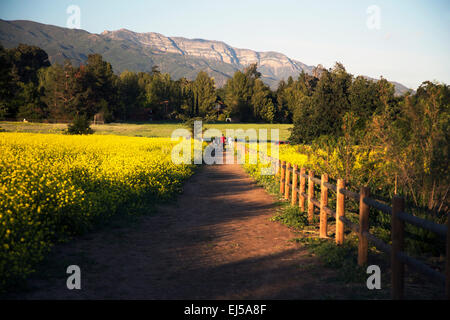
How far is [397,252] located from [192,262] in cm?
327

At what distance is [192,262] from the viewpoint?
636 centimetres

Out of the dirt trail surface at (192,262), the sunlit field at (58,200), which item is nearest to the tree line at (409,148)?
the dirt trail surface at (192,262)

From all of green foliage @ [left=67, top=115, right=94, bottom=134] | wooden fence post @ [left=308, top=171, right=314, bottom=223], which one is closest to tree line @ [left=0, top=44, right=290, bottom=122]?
green foliage @ [left=67, top=115, right=94, bottom=134]

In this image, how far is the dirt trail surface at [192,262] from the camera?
493cm

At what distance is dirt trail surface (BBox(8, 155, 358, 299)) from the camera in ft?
16.2

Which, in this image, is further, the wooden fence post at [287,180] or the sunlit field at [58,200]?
the wooden fence post at [287,180]

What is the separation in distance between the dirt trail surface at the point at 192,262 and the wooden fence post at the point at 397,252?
815 millimetres

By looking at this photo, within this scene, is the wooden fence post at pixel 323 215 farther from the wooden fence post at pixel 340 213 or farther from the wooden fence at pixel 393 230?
the wooden fence post at pixel 340 213

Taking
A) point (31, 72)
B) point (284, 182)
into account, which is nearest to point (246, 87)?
point (31, 72)

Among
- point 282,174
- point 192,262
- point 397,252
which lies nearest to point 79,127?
point 282,174

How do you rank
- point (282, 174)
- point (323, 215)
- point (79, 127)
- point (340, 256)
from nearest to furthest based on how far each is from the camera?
point (340, 256) → point (323, 215) → point (282, 174) → point (79, 127)

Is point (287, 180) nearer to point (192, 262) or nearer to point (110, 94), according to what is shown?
point (192, 262)

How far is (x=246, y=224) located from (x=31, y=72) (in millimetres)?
103978

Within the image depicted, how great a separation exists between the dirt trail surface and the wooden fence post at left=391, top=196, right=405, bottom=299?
32.1 inches
